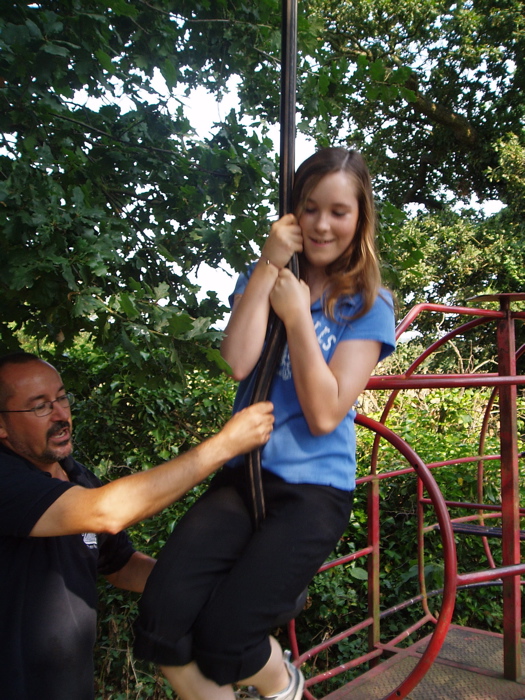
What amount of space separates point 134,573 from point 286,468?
93 centimetres

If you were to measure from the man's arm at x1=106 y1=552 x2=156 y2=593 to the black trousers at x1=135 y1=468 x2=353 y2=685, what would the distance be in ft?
2.54

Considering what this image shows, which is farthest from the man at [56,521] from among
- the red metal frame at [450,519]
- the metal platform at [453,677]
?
the metal platform at [453,677]

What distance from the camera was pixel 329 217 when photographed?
4.91 ft

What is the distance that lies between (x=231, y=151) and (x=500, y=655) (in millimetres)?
2195

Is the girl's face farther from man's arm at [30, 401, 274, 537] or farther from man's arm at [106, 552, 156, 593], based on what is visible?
man's arm at [106, 552, 156, 593]

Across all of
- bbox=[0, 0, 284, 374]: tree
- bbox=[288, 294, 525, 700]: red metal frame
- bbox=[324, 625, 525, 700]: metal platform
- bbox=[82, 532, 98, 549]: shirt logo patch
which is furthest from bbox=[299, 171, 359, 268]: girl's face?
bbox=[324, 625, 525, 700]: metal platform

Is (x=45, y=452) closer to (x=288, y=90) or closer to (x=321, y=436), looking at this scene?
(x=321, y=436)

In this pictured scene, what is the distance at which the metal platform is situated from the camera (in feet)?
7.63

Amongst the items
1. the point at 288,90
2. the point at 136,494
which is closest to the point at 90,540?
the point at 136,494

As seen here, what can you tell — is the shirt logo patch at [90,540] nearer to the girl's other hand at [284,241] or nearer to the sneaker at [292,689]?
the sneaker at [292,689]

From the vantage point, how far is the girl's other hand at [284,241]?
1.41 m

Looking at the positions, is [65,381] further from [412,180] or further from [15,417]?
[412,180]

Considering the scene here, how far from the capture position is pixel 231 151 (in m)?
2.13

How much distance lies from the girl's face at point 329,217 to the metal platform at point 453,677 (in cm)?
159
